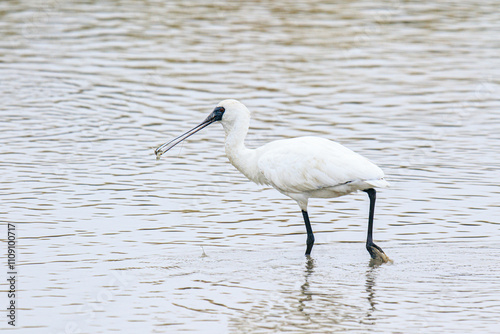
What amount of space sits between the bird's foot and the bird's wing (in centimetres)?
66

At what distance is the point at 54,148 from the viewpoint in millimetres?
14805

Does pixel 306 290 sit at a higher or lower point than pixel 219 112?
lower

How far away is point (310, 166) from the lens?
10062mm

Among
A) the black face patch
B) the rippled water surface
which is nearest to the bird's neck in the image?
the black face patch

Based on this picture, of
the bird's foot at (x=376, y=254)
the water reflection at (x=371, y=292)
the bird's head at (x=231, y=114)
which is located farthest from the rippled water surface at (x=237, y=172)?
the bird's head at (x=231, y=114)

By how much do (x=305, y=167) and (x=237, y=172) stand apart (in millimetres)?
3782

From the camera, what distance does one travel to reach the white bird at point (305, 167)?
9.86 metres

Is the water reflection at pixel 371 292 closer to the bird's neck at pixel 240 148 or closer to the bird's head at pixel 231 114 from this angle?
the bird's neck at pixel 240 148

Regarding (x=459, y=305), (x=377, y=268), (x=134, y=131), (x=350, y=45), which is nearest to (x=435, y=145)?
(x=134, y=131)

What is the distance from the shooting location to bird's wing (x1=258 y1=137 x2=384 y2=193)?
984 centimetres

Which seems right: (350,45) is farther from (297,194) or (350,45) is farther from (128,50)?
(297,194)

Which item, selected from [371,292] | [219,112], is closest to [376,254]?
[371,292]

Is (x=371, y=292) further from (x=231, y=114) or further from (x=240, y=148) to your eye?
(x=231, y=114)

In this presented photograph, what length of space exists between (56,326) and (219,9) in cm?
1940
